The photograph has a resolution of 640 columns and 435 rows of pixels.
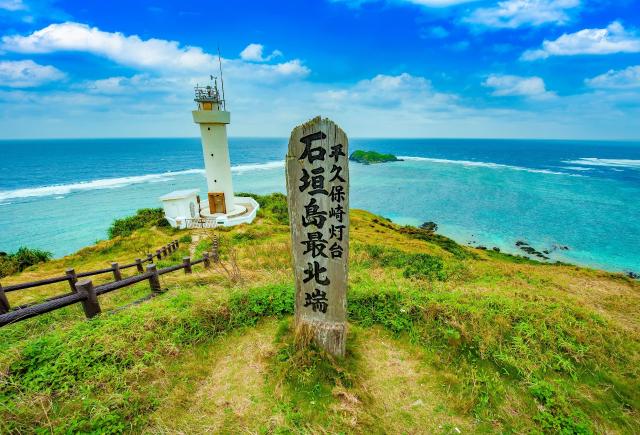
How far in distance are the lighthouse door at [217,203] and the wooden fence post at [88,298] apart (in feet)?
53.0

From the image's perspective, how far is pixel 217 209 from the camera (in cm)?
2052

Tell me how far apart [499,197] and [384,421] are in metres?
46.5

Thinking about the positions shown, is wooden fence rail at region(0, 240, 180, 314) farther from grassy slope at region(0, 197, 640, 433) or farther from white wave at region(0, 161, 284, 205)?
white wave at region(0, 161, 284, 205)

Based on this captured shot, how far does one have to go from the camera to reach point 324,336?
429 cm

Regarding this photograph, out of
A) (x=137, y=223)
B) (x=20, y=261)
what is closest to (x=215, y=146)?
(x=137, y=223)

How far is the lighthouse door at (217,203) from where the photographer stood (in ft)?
66.4

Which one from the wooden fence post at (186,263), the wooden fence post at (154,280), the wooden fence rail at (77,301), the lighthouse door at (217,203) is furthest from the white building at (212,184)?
the wooden fence rail at (77,301)

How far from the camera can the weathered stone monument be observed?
3.75m

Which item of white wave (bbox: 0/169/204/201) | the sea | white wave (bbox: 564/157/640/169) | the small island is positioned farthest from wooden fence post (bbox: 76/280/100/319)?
white wave (bbox: 564/157/640/169)

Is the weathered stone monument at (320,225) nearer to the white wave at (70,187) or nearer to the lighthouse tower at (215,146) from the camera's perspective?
the lighthouse tower at (215,146)

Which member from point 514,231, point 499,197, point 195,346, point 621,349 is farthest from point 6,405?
point 499,197

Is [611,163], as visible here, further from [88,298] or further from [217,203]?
[88,298]

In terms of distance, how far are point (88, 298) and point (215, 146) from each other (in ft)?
54.3

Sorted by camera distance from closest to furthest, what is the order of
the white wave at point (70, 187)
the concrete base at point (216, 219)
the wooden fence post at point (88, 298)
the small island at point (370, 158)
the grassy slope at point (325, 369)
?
the grassy slope at point (325, 369)
the wooden fence post at point (88, 298)
the concrete base at point (216, 219)
the white wave at point (70, 187)
the small island at point (370, 158)
